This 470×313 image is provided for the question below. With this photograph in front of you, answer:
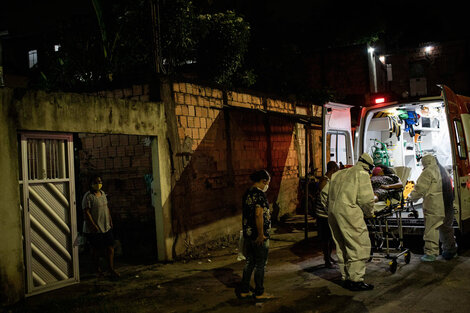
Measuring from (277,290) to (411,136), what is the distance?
674 cm

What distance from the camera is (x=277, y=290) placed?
628cm

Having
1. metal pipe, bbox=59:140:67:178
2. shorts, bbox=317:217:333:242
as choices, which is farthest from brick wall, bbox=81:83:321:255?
shorts, bbox=317:217:333:242

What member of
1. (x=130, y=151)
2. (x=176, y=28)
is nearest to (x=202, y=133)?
(x=130, y=151)

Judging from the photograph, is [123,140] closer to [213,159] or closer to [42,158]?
[213,159]

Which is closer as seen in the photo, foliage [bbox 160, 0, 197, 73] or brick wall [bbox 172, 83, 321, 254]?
brick wall [bbox 172, 83, 321, 254]

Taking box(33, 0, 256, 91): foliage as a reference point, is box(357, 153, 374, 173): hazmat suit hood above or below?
below

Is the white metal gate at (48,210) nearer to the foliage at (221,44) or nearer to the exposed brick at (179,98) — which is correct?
the exposed brick at (179,98)

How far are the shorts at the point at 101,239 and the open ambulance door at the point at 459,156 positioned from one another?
6.04 m

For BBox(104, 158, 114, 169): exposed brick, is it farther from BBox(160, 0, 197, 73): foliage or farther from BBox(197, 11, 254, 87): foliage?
BBox(197, 11, 254, 87): foliage

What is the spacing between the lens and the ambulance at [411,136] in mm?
7848

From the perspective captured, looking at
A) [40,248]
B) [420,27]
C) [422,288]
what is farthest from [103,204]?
[420,27]

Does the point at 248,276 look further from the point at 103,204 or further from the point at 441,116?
the point at 441,116

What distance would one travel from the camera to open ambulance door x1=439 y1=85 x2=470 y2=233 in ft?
25.1

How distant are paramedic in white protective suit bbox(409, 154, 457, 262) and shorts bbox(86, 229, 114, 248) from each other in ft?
17.5
